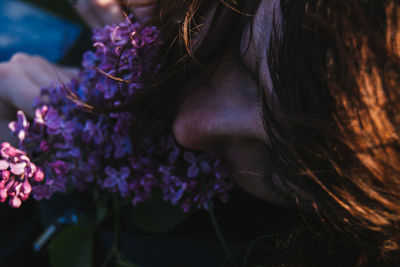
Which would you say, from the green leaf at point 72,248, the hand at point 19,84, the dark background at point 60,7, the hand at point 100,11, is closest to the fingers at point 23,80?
the hand at point 19,84

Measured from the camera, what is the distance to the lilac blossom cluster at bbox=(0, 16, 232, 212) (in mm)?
646

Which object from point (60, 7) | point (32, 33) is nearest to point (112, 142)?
point (32, 33)

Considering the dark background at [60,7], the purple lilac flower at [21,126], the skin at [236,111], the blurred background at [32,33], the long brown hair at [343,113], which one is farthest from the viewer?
the dark background at [60,7]

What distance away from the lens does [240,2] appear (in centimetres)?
59

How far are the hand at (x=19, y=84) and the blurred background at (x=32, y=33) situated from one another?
0.60 metres

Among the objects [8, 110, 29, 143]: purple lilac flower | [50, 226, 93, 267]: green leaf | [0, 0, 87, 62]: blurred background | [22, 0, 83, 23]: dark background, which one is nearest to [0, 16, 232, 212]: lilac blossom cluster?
[8, 110, 29, 143]: purple lilac flower

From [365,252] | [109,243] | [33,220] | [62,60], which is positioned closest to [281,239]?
[365,252]

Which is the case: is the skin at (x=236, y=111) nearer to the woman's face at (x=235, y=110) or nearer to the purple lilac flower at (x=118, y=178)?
the woman's face at (x=235, y=110)

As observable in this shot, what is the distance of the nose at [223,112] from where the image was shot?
0.58 metres

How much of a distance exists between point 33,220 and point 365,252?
1207mm

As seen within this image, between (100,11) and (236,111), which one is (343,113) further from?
(100,11)

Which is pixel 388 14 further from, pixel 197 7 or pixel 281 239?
pixel 281 239

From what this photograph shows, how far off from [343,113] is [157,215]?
0.65 m

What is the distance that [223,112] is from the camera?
0.61 meters
